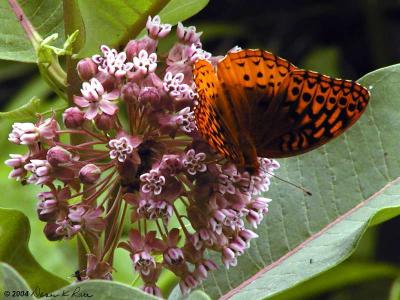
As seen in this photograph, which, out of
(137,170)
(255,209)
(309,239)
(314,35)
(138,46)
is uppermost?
(138,46)

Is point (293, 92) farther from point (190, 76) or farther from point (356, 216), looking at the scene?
point (356, 216)

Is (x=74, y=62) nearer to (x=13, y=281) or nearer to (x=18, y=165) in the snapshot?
(x=18, y=165)

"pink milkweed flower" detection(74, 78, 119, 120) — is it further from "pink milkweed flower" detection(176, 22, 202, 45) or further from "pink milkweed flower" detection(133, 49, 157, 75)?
"pink milkweed flower" detection(176, 22, 202, 45)

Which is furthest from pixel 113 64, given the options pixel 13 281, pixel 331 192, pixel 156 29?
pixel 331 192

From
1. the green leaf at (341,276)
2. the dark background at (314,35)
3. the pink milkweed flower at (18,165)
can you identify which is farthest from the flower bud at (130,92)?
the dark background at (314,35)

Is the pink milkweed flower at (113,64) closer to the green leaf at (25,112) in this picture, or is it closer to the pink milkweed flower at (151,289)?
the green leaf at (25,112)

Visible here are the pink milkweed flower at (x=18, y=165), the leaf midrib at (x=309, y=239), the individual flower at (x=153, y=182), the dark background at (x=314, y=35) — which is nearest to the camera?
the individual flower at (x=153, y=182)
